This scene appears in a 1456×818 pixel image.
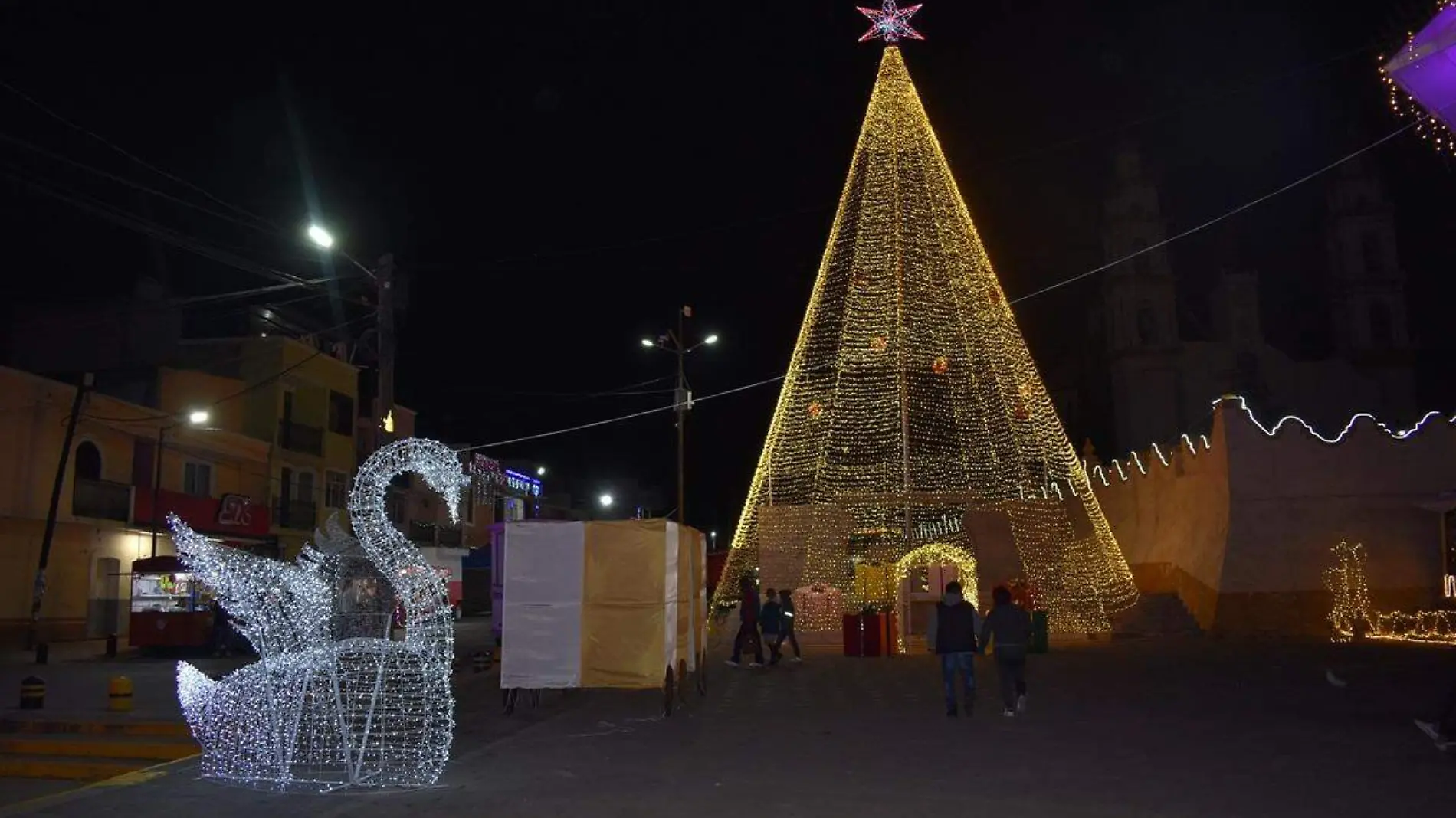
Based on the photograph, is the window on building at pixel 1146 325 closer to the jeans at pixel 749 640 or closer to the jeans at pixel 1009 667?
the jeans at pixel 749 640

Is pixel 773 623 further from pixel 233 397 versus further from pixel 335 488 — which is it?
pixel 335 488

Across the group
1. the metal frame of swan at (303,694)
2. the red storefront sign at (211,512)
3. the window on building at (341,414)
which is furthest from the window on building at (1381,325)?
the metal frame of swan at (303,694)

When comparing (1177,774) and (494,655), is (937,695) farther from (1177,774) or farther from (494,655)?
(494,655)

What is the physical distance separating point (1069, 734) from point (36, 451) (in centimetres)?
2549

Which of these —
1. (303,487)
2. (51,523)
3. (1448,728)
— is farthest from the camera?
(303,487)

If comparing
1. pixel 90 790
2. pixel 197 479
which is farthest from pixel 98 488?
pixel 90 790

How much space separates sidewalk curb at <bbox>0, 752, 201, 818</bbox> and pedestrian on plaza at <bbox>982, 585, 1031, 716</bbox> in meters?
7.58

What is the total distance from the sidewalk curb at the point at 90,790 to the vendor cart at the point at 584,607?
3.30 meters

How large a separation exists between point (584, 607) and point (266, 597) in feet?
12.4

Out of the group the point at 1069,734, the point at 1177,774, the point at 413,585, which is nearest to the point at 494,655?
the point at 413,585

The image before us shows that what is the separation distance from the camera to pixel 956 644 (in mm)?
12398

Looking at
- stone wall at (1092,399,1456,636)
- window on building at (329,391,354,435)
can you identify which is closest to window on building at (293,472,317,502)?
window on building at (329,391,354,435)

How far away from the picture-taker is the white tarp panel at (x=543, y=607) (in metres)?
12.5

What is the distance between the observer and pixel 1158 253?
5234 cm
